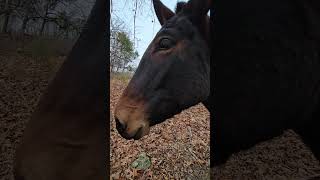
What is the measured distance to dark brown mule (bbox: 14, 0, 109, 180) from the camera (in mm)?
653

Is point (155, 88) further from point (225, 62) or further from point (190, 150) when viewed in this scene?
point (190, 150)

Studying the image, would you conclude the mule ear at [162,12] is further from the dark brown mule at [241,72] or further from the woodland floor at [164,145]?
the woodland floor at [164,145]

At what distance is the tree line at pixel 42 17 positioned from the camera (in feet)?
4.29

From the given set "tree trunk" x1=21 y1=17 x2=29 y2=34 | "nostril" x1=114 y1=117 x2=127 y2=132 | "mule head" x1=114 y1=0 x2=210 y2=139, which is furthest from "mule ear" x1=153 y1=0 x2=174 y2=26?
"tree trunk" x1=21 y1=17 x2=29 y2=34

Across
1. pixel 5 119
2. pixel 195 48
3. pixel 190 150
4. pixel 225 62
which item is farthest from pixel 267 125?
pixel 5 119

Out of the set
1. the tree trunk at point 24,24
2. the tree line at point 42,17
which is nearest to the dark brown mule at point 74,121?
the tree line at point 42,17

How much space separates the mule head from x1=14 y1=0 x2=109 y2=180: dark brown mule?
28cm

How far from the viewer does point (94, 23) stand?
751mm

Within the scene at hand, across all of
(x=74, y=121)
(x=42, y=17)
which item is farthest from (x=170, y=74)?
(x=42, y=17)

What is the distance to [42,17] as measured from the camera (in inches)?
53.1

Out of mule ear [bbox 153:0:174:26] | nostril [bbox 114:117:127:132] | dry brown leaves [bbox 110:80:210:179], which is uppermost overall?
mule ear [bbox 153:0:174:26]

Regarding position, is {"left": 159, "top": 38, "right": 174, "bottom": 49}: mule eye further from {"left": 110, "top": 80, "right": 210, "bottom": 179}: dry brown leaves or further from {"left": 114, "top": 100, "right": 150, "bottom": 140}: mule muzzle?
{"left": 110, "top": 80, "right": 210, "bottom": 179}: dry brown leaves

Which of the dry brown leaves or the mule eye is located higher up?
the mule eye

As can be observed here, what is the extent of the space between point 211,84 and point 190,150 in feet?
2.78
